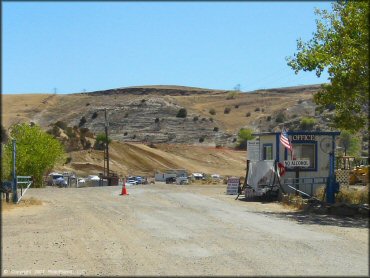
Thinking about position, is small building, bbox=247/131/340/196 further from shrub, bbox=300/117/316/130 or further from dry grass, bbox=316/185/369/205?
shrub, bbox=300/117/316/130

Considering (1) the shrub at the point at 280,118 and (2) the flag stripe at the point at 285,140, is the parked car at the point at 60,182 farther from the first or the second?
(1) the shrub at the point at 280,118

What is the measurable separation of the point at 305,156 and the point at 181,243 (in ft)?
52.5

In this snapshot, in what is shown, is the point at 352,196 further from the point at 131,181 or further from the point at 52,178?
the point at 52,178

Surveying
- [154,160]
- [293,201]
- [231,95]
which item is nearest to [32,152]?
[293,201]

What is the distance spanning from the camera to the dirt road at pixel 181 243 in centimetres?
977

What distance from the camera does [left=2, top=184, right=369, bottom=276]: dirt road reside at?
32.0 ft

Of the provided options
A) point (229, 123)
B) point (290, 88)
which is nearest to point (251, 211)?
point (229, 123)

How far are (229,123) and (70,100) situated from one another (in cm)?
3416

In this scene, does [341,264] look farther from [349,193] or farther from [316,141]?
[316,141]

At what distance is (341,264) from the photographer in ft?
30.8

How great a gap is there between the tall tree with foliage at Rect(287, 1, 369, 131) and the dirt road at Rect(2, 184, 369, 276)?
3.88 m

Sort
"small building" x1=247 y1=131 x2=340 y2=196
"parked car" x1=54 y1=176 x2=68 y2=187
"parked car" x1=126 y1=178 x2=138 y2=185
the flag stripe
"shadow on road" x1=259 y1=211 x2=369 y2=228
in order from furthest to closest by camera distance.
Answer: "parked car" x1=54 y1=176 x2=68 y2=187
"parked car" x1=126 y1=178 x2=138 y2=185
"small building" x1=247 y1=131 x2=340 y2=196
the flag stripe
"shadow on road" x1=259 y1=211 x2=369 y2=228

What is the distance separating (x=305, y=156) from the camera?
27.6 meters

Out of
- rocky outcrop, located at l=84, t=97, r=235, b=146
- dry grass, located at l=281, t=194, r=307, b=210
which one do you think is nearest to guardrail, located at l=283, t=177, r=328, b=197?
dry grass, located at l=281, t=194, r=307, b=210
